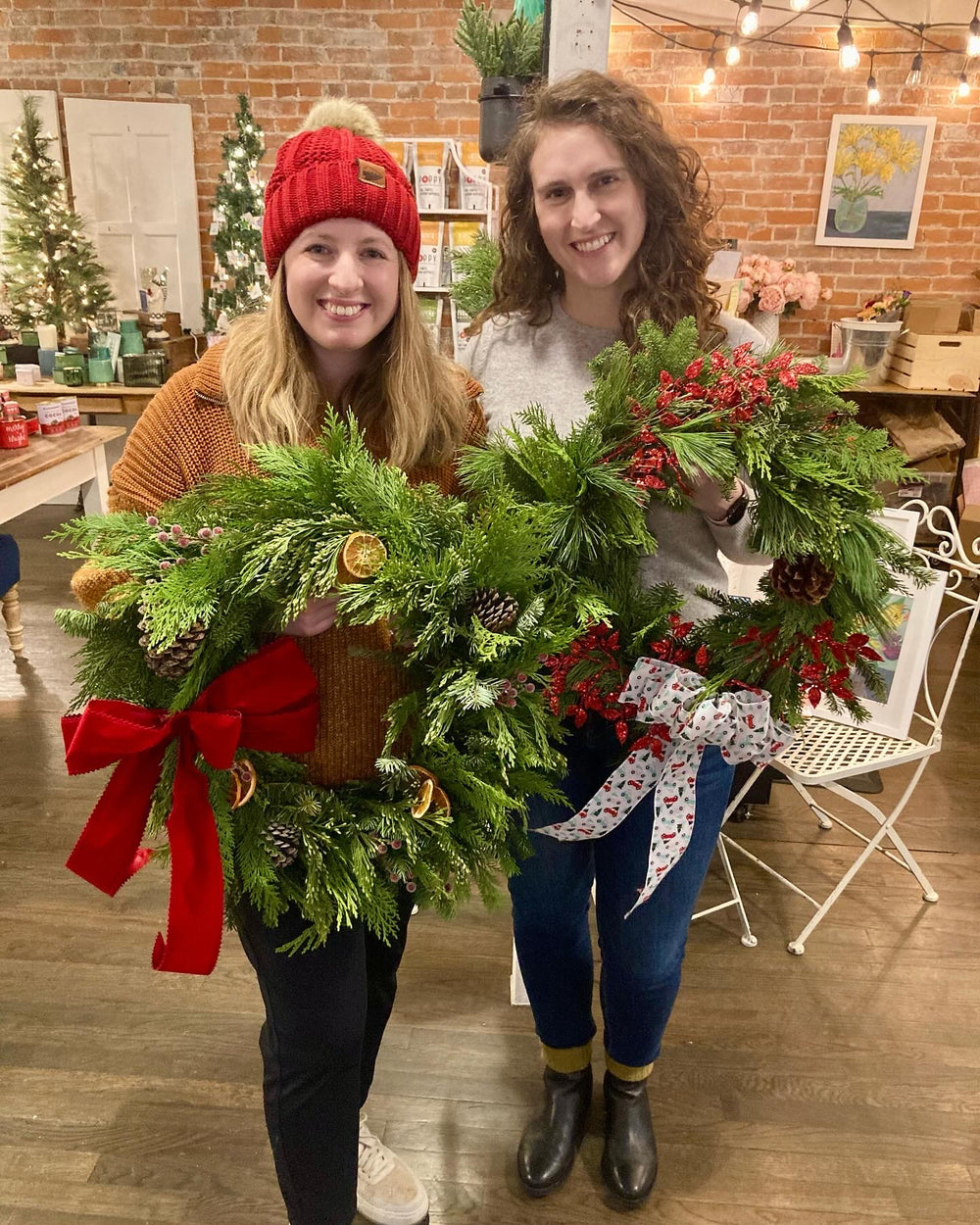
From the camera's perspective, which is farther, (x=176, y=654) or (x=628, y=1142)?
(x=628, y=1142)

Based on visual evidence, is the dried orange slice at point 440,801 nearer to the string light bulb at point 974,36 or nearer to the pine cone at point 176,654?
the pine cone at point 176,654

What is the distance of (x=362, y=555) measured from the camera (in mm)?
917

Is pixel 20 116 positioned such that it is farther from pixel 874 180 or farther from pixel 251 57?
pixel 874 180

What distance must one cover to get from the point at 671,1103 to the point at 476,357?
141cm

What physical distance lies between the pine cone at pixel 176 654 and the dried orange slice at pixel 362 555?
172mm

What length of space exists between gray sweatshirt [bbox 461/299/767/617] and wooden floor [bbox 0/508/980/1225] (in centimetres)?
105

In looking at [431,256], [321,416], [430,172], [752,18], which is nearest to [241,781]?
[321,416]

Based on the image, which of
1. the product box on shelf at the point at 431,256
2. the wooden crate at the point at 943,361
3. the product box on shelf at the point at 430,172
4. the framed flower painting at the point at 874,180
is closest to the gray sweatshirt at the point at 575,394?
the product box on shelf at the point at 431,256

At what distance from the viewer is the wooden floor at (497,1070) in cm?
154

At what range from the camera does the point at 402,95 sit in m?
5.13

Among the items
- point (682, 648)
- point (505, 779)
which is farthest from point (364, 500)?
point (682, 648)

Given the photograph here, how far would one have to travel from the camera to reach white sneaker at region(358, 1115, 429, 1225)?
146 centimetres

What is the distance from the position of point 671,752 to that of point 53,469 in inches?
116

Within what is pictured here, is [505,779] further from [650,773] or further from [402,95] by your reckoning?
[402,95]
